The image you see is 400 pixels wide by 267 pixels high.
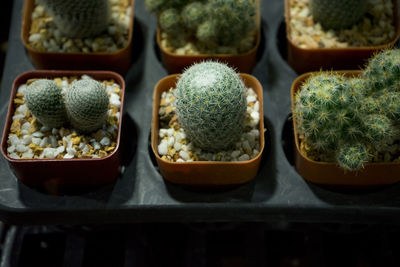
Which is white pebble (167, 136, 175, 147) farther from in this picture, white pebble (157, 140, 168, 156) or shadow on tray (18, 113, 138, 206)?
shadow on tray (18, 113, 138, 206)

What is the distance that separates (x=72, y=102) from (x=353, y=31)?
103 cm

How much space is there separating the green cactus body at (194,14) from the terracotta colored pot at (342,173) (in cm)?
41

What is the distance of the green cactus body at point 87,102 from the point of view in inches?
55.2

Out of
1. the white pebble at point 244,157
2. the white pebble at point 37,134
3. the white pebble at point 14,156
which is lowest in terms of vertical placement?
the white pebble at point 244,157

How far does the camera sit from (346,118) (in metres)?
1.31

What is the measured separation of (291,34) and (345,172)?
1.98 feet

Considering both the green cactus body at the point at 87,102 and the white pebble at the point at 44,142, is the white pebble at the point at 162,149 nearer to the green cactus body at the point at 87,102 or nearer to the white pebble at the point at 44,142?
the green cactus body at the point at 87,102

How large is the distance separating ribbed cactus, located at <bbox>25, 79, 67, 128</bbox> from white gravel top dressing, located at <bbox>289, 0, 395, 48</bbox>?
2.74 ft

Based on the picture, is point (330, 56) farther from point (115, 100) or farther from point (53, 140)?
point (53, 140)

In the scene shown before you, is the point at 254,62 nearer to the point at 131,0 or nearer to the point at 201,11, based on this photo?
the point at 201,11

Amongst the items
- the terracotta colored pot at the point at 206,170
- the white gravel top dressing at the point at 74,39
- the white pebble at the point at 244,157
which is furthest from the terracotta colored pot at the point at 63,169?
the white pebble at the point at 244,157

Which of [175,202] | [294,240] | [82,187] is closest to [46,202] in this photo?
[82,187]

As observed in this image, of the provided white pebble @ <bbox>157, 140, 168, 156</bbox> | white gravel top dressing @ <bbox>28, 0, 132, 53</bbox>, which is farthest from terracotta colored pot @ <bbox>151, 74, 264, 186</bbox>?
white gravel top dressing @ <bbox>28, 0, 132, 53</bbox>

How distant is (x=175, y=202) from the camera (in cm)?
152
